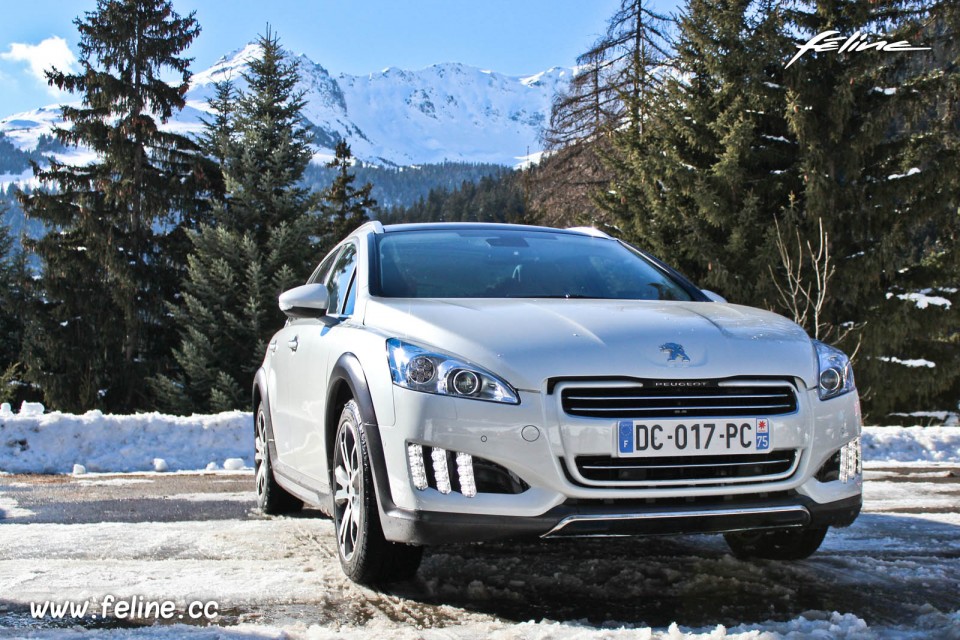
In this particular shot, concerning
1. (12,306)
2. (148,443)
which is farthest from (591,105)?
(148,443)

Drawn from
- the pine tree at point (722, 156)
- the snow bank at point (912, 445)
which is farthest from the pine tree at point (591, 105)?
the snow bank at point (912, 445)

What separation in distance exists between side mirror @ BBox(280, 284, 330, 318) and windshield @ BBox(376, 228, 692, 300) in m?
0.32

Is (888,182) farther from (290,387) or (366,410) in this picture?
(366,410)

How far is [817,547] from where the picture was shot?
174 inches

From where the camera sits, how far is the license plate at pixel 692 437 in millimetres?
3494

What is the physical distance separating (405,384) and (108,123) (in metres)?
30.4

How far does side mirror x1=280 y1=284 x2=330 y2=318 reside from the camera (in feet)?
15.9

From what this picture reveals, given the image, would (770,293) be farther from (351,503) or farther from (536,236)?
(351,503)

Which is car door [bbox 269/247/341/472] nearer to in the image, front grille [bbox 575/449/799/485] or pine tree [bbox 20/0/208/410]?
front grille [bbox 575/449/799/485]

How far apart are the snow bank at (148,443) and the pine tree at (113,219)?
19460mm

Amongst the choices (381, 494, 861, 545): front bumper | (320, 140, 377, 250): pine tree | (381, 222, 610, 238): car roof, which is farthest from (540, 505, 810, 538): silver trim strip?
(320, 140, 377, 250): pine tree

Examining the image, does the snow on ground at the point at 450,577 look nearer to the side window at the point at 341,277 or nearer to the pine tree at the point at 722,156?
the side window at the point at 341,277

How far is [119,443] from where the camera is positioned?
34.9 ft

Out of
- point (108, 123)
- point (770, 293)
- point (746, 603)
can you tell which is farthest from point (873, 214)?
point (108, 123)
